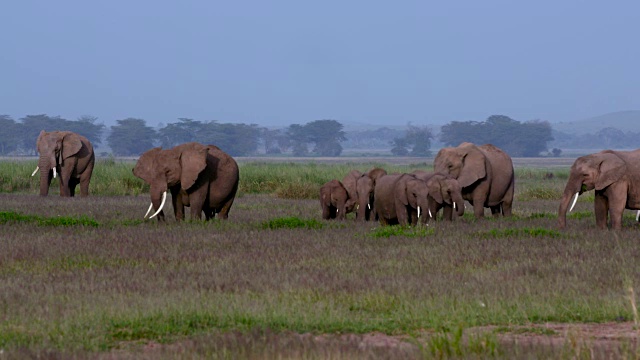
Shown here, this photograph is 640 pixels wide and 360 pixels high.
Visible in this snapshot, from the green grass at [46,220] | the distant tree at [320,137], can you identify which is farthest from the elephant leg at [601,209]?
the distant tree at [320,137]

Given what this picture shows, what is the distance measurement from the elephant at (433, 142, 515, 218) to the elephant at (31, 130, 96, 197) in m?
11.5

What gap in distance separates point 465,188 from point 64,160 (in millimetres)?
12263

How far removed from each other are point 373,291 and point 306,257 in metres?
3.08

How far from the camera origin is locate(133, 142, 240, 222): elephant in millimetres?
18625

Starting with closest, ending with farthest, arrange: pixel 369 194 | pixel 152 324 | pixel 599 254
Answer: pixel 152 324
pixel 599 254
pixel 369 194

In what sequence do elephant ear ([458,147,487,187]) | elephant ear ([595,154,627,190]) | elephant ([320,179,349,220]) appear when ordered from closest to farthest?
elephant ear ([595,154,627,190])
elephant ear ([458,147,487,187])
elephant ([320,179,349,220])

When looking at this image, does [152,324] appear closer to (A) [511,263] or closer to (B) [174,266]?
(B) [174,266]

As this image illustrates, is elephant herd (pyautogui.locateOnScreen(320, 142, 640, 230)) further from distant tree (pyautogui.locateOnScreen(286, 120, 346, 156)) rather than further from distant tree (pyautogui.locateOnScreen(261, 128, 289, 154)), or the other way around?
distant tree (pyautogui.locateOnScreen(261, 128, 289, 154))

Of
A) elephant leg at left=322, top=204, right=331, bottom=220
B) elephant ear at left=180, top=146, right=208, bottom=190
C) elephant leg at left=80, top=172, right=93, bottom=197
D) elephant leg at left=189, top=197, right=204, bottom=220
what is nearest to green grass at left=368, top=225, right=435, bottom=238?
elephant ear at left=180, top=146, right=208, bottom=190

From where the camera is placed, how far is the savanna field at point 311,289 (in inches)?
305

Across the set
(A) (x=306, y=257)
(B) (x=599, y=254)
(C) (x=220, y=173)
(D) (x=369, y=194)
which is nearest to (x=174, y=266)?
(A) (x=306, y=257)

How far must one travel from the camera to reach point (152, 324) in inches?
343

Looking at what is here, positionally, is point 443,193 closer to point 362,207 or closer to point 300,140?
point 362,207

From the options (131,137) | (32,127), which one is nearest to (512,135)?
(131,137)
